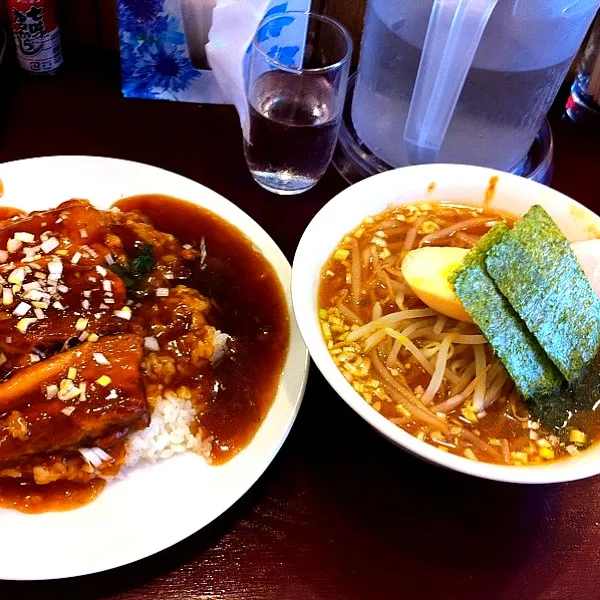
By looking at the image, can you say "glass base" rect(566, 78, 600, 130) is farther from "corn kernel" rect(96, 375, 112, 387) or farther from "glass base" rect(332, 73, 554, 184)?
"corn kernel" rect(96, 375, 112, 387)

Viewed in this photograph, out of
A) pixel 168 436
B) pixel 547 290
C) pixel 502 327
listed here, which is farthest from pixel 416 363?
pixel 168 436

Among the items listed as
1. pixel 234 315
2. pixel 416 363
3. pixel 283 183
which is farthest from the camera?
pixel 283 183

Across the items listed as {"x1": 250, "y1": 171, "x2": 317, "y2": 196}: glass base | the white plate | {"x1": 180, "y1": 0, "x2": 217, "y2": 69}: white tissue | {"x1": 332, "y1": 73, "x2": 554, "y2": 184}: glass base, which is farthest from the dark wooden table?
{"x1": 180, "y1": 0, "x2": 217, "y2": 69}: white tissue

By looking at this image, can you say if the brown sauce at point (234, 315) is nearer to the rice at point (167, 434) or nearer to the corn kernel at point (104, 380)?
the rice at point (167, 434)

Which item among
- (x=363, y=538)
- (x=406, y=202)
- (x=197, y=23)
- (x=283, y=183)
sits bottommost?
(x=363, y=538)

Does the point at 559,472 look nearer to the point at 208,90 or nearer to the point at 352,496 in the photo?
the point at 352,496

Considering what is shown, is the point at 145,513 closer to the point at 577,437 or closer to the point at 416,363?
the point at 416,363
